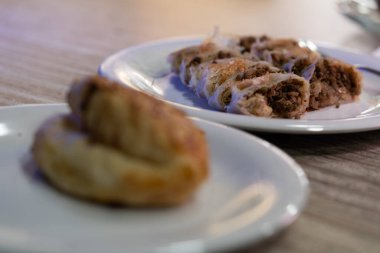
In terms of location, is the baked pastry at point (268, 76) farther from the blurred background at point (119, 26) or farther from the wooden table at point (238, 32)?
the blurred background at point (119, 26)

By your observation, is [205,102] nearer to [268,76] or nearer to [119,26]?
[268,76]

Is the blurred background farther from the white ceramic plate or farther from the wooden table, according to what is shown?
the white ceramic plate

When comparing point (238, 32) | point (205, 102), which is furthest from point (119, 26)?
point (205, 102)

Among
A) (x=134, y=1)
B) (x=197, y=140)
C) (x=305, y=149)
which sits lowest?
(x=134, y=1)

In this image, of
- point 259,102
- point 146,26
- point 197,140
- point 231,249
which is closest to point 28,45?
point 146,26

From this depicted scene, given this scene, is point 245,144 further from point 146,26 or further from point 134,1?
point 134,1

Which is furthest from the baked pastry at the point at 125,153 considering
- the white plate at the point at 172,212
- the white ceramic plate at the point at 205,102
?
the white ceramic plate at the point at 205,102

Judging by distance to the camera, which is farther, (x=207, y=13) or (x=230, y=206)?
(x=207, y=13)
